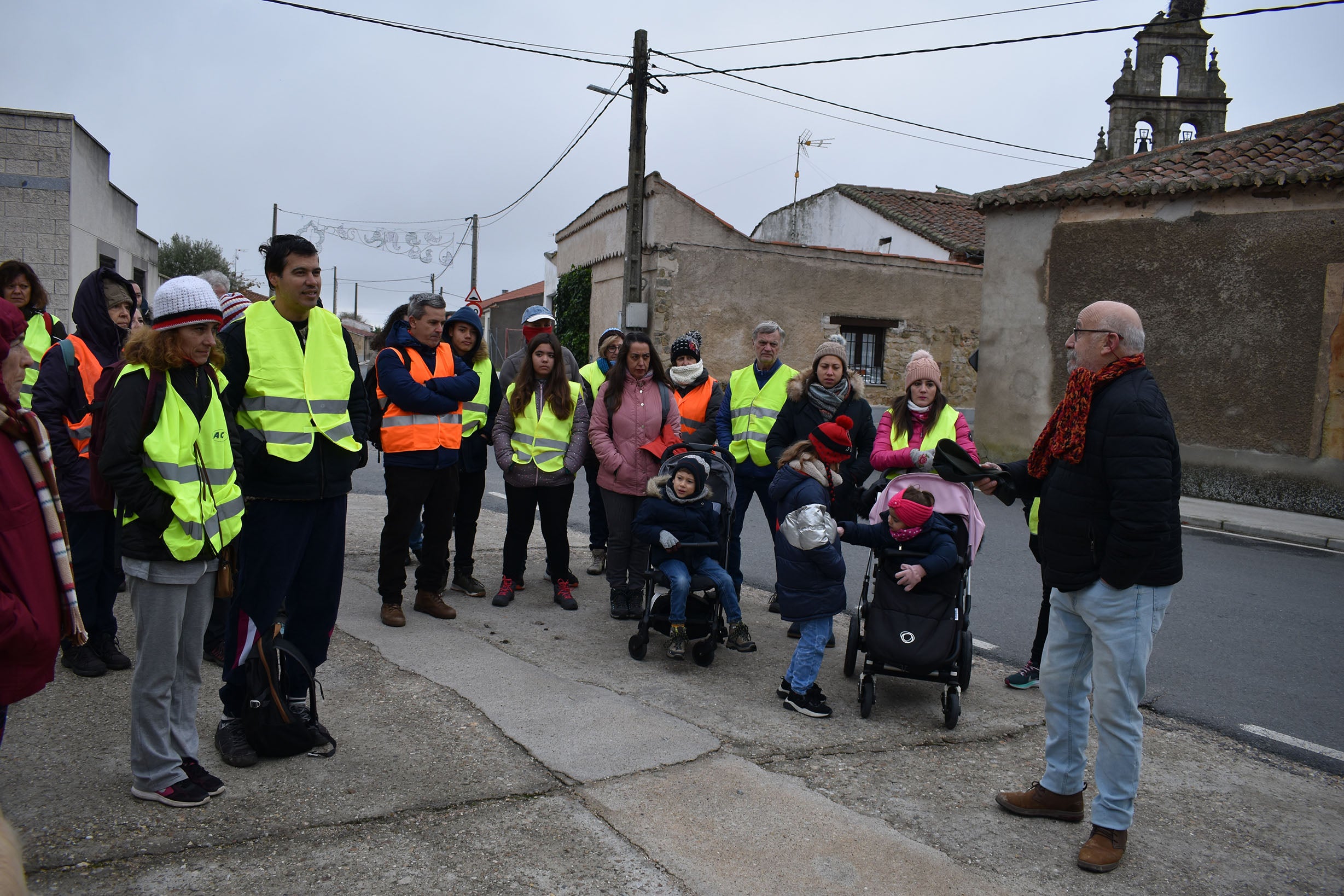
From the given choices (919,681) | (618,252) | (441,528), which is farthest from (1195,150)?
(441,528)

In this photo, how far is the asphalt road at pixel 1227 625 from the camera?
197 inches

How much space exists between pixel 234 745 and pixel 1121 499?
138 inches

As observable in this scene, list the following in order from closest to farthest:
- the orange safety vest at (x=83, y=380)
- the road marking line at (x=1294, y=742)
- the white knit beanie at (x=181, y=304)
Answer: the white knit beanie at (x=181, y=304)
the road marking line at (x=1294, y=742)
the orange safety vest at (x=83, y=380)

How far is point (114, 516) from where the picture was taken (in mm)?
4984

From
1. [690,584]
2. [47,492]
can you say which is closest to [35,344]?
[47,492]

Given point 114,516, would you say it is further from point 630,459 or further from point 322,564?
point 630,459

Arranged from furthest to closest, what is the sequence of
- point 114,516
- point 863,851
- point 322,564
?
point 114,516 < point 322,564 < point 863,851

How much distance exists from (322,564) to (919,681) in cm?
331

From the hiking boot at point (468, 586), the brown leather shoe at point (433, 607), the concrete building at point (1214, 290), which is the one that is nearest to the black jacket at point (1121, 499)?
the brown leather shoe at point (433, 607)

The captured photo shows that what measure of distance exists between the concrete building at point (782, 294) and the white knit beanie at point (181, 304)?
55.7 ft

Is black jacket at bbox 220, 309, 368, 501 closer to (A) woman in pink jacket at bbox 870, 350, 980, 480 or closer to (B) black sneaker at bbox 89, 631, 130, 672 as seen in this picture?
(B) black sneaker at bbox 89, 631, 130, 672

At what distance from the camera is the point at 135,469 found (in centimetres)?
321

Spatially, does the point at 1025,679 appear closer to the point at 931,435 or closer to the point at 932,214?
the point at 931,435

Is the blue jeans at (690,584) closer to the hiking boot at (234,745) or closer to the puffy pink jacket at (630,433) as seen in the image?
the puffy pink jacket at (630,433)
